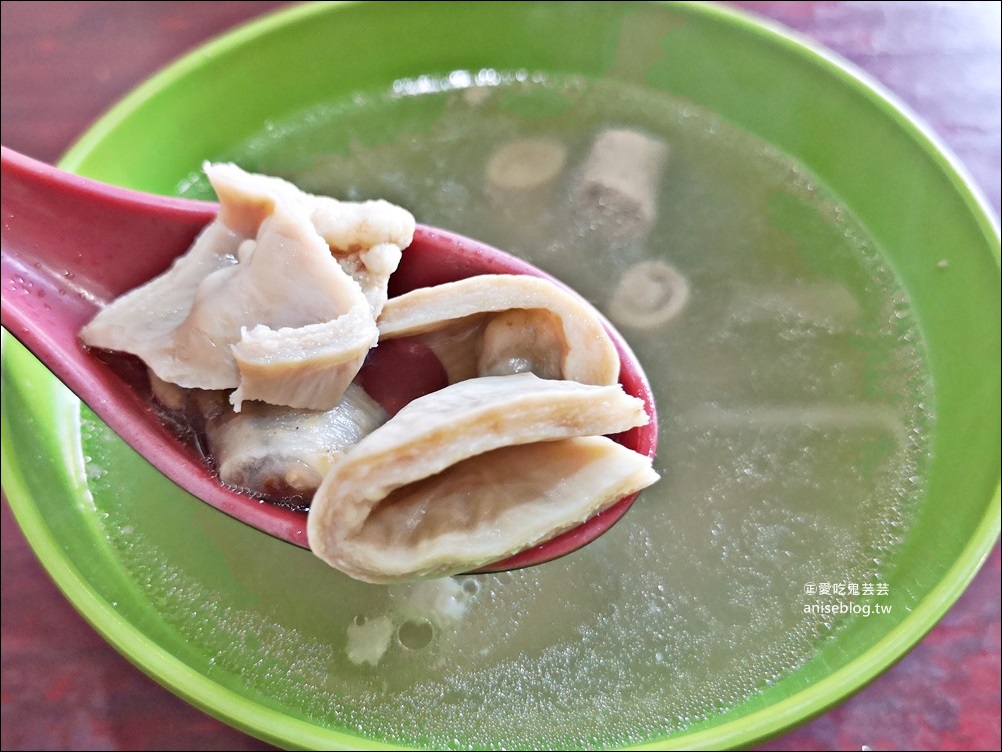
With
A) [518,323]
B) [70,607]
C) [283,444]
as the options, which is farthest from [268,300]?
[70,607]

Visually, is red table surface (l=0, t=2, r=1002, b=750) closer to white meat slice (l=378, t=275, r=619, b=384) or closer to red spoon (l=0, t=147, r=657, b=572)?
red spoon (l=0, t=147, r=657, b=572)

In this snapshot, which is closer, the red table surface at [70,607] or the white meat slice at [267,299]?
the white meat slice at [267,299]

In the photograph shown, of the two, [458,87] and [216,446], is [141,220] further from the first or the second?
[458,87]

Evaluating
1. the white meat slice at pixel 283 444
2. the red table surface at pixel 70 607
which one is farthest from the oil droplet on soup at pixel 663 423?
the white meat slice at pixel 283 444

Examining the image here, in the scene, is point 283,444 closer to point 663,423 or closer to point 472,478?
point 472,478

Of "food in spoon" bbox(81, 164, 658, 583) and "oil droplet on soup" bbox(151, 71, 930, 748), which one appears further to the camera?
"oil droplet on soup" bbox(151, 71, 930, 748)

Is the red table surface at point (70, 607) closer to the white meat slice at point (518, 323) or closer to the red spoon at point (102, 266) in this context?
the red spoon at point (102, 266)

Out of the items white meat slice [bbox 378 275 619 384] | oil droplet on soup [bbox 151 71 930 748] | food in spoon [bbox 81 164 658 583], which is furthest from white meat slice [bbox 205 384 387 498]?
oil droplet on soup [bbox 151 71 930 748]
